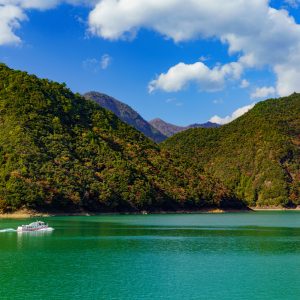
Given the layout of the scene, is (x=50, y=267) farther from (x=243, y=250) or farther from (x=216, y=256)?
(x=243, y=250)

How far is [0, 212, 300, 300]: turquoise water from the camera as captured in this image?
1518 inches

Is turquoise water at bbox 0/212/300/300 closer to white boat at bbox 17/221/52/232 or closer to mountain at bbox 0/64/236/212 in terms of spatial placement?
white boat at bbox 17/221/52/232

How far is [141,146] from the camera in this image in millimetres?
190125

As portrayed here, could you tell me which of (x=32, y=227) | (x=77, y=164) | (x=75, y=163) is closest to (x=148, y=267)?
(x=32, y=227)

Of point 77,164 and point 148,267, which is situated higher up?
point 77,164

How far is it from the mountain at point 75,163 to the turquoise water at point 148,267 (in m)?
59.5

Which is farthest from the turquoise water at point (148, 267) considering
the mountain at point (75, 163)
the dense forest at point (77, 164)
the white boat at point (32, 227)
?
the dense forest at point (77, 164)

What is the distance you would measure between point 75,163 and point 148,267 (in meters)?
109

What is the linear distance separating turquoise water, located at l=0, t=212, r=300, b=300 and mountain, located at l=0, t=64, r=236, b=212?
59.5 m

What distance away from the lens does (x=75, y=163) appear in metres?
156

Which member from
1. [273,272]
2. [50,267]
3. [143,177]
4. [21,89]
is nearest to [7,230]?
[50,267]

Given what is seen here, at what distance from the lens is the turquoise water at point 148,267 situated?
127ft

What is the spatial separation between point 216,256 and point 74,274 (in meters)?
17.7

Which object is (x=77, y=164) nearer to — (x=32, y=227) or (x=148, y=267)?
(x=32, y=227)
